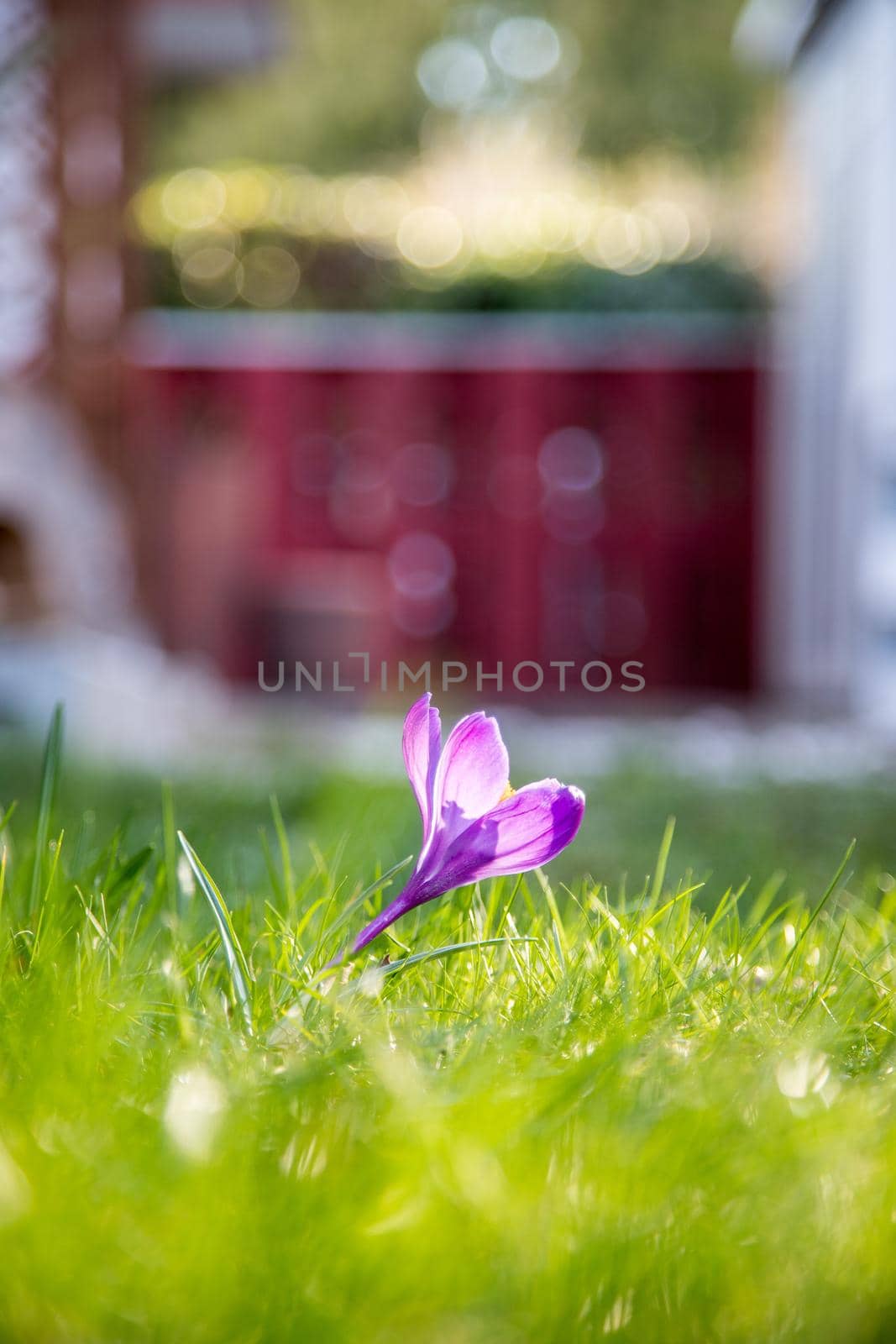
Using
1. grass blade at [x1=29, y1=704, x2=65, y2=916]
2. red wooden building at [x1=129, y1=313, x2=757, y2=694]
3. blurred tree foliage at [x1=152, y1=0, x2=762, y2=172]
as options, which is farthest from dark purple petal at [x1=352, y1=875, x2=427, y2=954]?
blurred tree foliage at [x1=152, y1=0, x2=762, y2=172]

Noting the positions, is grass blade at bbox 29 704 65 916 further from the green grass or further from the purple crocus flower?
the purple crocus flower

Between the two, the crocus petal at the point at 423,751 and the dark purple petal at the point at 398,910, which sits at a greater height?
the crocus petal at the point at 423,751

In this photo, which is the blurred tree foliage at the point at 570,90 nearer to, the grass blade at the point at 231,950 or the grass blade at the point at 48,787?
the grass blade at the point at 48,787

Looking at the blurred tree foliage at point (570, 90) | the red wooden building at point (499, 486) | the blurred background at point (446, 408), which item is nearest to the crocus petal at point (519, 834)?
the blurred background at point (446, 408)

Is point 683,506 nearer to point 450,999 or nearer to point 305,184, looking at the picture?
point 305,184

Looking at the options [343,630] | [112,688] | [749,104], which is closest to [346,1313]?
[112,688]

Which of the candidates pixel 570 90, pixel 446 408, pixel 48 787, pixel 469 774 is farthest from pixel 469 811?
pixel 570 90

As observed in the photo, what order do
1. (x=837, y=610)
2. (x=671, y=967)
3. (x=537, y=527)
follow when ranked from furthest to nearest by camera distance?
1. (x=537, y=527)
2. (x=837, y=610)
3. (x=671, y=967)
